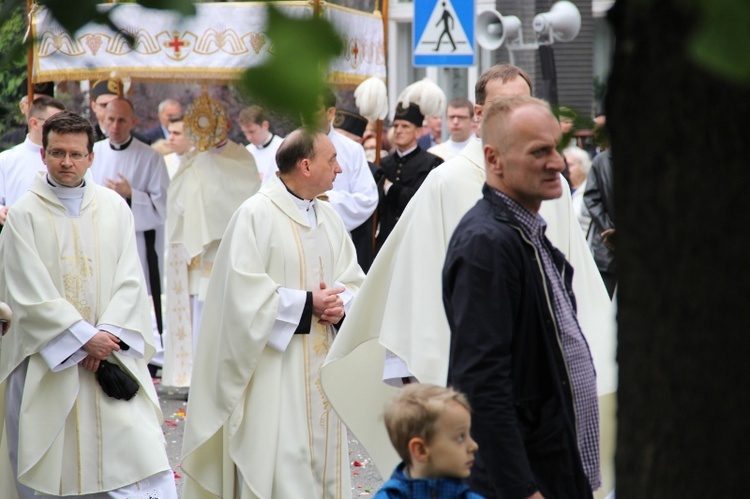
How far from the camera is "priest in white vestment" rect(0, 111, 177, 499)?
5.70 meters

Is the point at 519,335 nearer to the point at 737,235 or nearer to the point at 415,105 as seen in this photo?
the point at 737,235

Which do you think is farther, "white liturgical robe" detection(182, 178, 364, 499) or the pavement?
the pavement

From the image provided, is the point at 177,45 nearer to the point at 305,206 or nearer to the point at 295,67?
the point at 305,206

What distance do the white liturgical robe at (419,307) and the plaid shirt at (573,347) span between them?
1.01m

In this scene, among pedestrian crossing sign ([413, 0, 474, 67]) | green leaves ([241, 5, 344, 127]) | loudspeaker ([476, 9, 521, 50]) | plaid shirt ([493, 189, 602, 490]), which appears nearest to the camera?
green leaves ([241, 5, 344, 127])

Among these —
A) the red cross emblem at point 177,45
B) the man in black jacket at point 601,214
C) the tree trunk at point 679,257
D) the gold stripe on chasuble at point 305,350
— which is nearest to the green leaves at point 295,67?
the tree trunk at point 679,257

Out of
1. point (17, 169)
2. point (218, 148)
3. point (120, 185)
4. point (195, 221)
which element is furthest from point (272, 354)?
point (120, 185)

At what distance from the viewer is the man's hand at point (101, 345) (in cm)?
569

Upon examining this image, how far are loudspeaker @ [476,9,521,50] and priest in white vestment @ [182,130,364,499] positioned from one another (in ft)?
26.4

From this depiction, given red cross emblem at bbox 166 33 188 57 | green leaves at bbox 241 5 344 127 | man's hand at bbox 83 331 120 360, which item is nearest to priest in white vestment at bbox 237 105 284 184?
red cross emblem at bbox 166 33 188 57

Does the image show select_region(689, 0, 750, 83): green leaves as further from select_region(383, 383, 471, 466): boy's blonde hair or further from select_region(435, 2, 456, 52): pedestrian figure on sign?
select_region(435, 2, 456, 52): pedestrian figure on sign

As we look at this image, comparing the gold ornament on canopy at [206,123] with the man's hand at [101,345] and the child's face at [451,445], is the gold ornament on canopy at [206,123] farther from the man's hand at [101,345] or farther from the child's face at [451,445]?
the child's face at [451,445]

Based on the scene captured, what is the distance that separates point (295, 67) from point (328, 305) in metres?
4.46

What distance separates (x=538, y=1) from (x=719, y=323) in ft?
64.4
